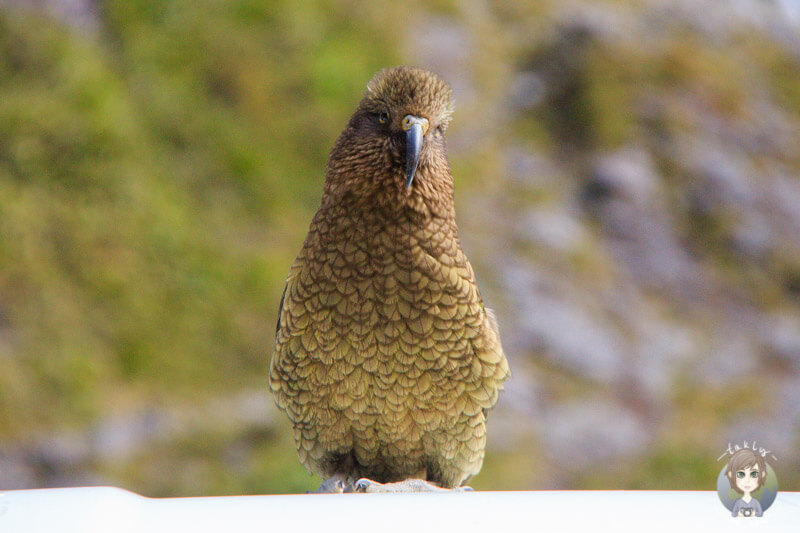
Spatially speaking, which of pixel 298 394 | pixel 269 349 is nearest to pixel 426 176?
pixel 298 394

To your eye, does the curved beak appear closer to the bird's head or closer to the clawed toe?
the bird's head

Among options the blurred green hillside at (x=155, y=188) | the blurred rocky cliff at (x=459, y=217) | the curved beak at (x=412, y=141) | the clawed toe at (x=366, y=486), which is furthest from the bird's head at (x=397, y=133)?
the blurred green hillside at (x=155, y=188)

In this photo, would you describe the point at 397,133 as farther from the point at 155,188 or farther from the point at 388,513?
the point at 155,188

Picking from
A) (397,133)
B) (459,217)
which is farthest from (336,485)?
(459,217)

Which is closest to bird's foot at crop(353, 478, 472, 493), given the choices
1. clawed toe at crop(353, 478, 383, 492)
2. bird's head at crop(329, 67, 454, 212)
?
clawed toe at crop(353, 478, 383, 492)

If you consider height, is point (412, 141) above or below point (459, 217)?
below

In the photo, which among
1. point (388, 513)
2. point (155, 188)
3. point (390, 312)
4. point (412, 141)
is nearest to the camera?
point (388, 513)

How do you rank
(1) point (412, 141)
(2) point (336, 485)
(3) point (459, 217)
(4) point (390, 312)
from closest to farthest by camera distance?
(1) point (412, 141), (4) point (390, 312), (2) point (336, 485), (3) point (459, 217)

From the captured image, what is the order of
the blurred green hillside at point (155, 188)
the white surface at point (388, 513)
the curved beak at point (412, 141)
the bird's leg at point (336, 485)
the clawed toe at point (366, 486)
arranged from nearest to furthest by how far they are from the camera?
the white surface at point (388, 513), the curved beak at point (412, 141), the clawed toe at point (366, 486), the bird's leg at point (336, 485), the blurred green hillside at point (155, 188)

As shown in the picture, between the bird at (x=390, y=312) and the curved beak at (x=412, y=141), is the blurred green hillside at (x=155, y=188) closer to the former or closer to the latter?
the bird at (x=390, y=312)
